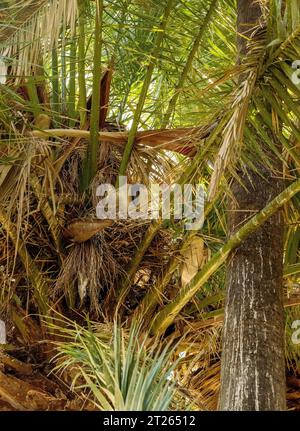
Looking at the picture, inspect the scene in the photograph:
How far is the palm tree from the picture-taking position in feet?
9.33

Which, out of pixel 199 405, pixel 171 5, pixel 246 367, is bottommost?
pixel 199 405

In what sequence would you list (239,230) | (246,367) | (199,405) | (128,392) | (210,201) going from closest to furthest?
1. (128,392)
2. (246,367)
3. (239,230)
4. (210,201)
5. (199,405)

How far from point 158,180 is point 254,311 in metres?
0.96

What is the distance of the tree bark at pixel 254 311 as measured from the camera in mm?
2693

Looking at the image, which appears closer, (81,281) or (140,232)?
(81,281)

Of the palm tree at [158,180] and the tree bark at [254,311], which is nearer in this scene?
the tree bark at [254,311]

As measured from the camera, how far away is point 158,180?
11.8ft

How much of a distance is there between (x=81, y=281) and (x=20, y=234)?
0.34m

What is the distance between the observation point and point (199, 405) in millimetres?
3398

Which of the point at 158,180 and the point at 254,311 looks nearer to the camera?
the point at 254,311

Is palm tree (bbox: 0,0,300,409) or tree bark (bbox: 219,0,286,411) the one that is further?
palm tree (bbox: 0,0,300,409)

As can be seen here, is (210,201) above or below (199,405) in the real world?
above
